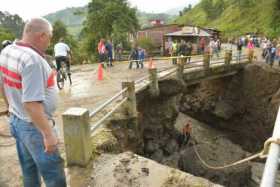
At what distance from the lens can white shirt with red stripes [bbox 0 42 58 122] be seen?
2.44 metres

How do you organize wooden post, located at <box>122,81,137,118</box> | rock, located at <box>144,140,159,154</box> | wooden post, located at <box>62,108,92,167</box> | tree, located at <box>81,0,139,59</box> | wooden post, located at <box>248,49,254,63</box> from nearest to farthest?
wooden post, located at <box>62,108,92,167</box>, wooden post, located at <box>122,81,137,118</box>, rock, located at <box>144,140,159,154</box>, wooden post, located at <box>248,49,254,63</box>, tree, located at <box>81,0,139,59</box>

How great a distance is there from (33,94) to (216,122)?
18.4 metres

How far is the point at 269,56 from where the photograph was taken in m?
17.4

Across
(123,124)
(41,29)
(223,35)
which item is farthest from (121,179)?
(223,35)

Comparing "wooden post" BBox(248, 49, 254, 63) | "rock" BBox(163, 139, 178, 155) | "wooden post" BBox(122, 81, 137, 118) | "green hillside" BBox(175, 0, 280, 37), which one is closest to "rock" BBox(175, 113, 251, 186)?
"rock" BBox(163, 139, 178, 155)

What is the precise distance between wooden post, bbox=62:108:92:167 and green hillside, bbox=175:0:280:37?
32.6 metres

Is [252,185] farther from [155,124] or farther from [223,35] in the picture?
[223,35]

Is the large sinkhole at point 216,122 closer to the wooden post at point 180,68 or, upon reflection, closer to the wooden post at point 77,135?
the wooden post at point 180,68

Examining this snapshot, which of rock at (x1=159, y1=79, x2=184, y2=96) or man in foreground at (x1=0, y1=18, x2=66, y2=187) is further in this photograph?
rock at (x1=159, y1=79, x2=184, y2=96)

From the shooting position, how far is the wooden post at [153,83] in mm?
10258

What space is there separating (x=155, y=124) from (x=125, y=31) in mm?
20330

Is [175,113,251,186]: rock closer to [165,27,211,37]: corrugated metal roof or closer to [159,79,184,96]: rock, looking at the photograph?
[159,79,184,96]: rock

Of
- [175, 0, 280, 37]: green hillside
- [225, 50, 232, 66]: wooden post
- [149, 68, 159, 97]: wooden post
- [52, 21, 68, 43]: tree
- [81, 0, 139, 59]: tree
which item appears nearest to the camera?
[149, 68, 159, 97]: wooden post

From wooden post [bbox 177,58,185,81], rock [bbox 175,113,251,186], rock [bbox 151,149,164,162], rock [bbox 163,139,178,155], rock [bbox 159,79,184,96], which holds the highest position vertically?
wooden post [bbox 177,58,185,81]
